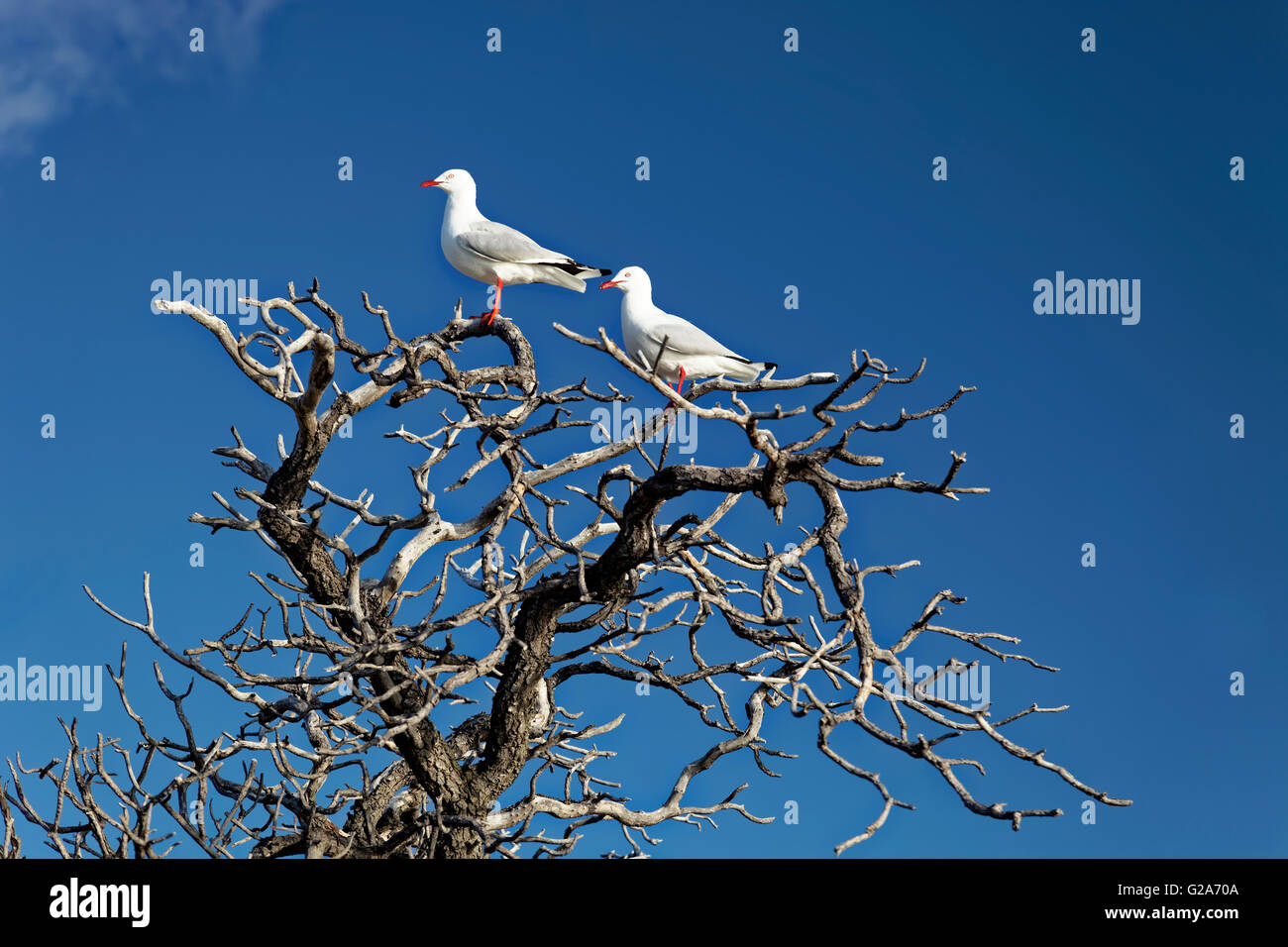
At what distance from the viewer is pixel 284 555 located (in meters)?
6.41

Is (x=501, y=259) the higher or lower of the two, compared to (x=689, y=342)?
higher

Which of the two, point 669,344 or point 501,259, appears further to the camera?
point 501,259

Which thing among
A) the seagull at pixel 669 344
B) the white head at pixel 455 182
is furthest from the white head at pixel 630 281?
the white head at pixel 455 182

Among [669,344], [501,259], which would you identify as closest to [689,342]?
[669,344]

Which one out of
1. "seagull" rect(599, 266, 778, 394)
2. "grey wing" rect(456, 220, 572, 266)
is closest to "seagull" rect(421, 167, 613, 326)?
"grey wing" rect(456, 220, 572, 266)

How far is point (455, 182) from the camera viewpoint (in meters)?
7.75

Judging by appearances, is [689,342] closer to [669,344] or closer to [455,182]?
[669,344]

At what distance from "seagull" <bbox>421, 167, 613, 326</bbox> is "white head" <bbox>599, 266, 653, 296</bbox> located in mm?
93

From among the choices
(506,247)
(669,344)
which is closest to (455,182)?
(506,247)

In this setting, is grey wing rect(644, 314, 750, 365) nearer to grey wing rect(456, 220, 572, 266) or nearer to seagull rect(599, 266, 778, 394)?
seagull rect(599, 266, 778, 394)

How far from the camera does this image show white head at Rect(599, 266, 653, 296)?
6.78 meters

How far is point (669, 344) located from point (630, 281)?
2.64 feet

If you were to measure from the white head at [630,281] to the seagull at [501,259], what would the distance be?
0.31ft

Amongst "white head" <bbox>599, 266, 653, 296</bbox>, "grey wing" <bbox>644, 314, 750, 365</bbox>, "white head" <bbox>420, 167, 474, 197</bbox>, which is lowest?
"grey wing" <bbox>644, 314, 750, 365</bbox>
